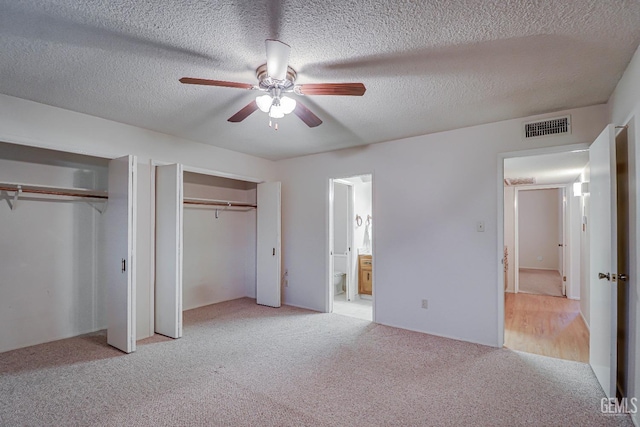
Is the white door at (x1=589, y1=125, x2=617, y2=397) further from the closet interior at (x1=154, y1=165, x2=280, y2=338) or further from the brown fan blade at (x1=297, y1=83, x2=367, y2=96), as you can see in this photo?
the closet interior at (x1=154, y1=165, x2=280, y2=338)

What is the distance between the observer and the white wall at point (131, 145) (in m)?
2.86

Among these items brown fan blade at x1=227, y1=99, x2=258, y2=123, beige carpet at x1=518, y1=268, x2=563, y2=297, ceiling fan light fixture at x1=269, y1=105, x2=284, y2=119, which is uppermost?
brown fan blade at x1=227, y1=99, x2=258, y2=123

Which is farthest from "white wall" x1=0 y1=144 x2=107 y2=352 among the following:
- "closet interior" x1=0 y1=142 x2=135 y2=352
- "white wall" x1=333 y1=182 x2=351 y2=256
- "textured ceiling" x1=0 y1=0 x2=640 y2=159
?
Answer: "white wall" x1=333 y1=182 x2=351 y2=256

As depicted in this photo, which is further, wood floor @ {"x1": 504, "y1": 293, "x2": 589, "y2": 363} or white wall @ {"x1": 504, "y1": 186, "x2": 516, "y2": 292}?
white wall @ {"x1": 504, "y1": 186, "x2": 516, "y2": 292}

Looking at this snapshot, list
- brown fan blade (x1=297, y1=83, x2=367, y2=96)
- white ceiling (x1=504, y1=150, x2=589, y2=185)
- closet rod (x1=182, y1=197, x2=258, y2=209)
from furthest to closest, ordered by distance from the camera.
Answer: closet rod (x1=182, y1=197, x2=258, y2=209) → white ceiling (x1=504, y1=150, x2=589, y2=185) → brown fan blade (x1=297, y1=83, x2=367, y2=96)

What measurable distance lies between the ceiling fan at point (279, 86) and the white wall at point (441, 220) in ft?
6.08

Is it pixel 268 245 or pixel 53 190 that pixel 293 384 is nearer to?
pixel 268 245

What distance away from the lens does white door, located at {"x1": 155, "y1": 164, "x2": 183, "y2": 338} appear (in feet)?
11.9

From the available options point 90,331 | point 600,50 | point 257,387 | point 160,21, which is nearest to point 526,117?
point 600,50

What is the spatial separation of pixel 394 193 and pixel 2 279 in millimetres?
4373

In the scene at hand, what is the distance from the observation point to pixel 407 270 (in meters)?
3.96

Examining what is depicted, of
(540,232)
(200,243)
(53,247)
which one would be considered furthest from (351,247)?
(540,232)

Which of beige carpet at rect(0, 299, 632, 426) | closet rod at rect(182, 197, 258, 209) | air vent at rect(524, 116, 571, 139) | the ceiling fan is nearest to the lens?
the ceiling fan

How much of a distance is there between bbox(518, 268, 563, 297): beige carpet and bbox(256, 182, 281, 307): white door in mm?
5102
